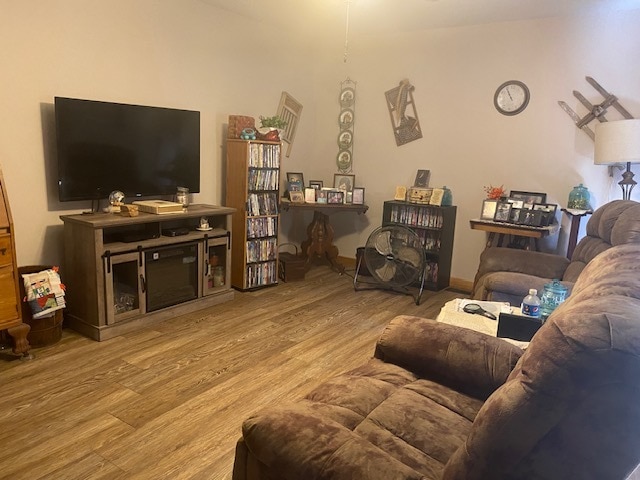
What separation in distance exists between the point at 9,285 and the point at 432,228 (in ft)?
11.2

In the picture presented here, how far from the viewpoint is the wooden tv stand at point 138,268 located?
3.06m

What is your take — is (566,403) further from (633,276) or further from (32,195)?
(32,195)

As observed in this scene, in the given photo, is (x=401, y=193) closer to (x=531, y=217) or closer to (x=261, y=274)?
(x=531, y=217)

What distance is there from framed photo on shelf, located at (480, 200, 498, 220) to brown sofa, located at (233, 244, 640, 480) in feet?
8.25

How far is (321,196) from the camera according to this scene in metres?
4.82

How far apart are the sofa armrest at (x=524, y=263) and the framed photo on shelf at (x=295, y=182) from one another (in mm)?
2072

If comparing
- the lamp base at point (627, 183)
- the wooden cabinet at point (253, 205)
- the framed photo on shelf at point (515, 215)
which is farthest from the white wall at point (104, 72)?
the lamp base at point (627, 183)

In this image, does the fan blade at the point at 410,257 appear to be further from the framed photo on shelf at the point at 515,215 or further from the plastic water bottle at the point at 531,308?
the plastic water bottle at the point at 531,308

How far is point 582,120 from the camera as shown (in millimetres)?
3951

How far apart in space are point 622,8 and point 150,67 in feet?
12.3

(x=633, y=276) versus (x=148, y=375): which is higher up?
(x=633, y=276)

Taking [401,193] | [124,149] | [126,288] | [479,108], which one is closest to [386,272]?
[401,193]

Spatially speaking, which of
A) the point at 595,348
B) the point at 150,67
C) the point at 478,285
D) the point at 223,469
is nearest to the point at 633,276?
the point at 595,348

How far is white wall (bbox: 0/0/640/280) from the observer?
309 centimetres
